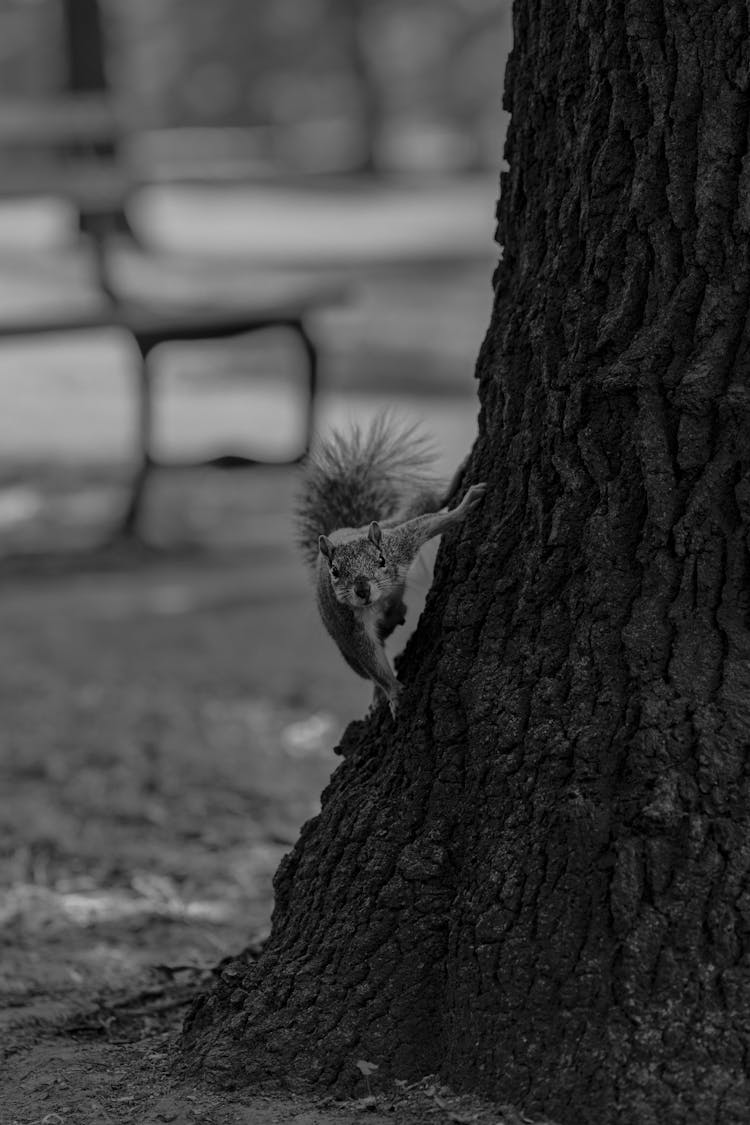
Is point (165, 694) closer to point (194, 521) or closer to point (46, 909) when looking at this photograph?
point (46, 909)

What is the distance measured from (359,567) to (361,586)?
4 centimetres

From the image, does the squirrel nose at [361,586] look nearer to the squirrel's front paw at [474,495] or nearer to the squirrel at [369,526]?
the squirrel at [369,526]

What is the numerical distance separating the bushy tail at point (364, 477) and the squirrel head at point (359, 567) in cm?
30

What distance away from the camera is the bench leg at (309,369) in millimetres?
7730

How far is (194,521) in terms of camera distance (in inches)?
305

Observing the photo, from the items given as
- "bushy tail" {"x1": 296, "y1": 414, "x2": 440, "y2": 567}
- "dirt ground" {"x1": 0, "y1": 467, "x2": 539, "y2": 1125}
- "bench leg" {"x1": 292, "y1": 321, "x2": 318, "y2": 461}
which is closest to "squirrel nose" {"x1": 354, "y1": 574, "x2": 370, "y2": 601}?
"bushy tail" {"x1": 296, "y1": 414, "x2": 440, "y2": 567}

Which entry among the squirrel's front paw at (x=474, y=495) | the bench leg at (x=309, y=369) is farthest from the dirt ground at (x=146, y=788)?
the squirrel's front paw at (x=474, y=495)

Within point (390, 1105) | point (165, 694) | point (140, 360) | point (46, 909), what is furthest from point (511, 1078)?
point (140, 360)

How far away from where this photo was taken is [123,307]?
7.67 meters

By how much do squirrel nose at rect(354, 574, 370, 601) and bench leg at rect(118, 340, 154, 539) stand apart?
481 cm

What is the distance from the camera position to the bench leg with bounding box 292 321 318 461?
7730mm

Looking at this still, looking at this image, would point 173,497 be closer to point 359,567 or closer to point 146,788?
point 146,788

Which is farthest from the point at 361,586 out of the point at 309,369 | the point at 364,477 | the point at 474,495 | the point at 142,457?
the point at 309,369

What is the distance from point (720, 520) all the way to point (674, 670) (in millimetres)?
227
